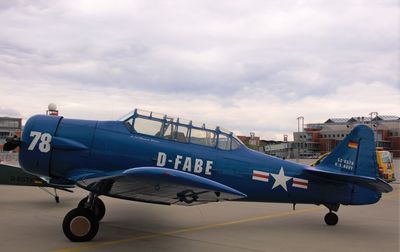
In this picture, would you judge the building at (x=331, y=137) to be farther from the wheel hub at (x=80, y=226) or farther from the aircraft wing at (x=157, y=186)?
the wheel hub at (x=80, y=226)

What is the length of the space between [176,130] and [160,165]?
794 millimetres

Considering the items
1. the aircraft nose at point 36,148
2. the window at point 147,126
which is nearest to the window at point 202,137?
the window at point 147,126

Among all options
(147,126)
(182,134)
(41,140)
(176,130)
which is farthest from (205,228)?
(41,140)

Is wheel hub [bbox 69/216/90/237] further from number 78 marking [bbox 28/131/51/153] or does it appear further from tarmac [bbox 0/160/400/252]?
number 78 marking [bbox 28/131/51/153]

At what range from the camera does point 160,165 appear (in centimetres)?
717

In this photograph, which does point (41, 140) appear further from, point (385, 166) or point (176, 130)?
point (385, 166)

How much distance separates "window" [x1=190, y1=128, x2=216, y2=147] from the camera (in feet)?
25.0

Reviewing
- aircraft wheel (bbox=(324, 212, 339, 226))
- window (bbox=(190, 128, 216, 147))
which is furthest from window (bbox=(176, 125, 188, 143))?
aircraft wheel (bbox=(324, 212, 339, 226))

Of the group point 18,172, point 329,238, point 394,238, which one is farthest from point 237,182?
point 18,172

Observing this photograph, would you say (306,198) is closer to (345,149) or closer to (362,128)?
(345,149)

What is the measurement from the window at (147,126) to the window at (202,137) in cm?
66

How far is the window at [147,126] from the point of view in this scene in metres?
7.39

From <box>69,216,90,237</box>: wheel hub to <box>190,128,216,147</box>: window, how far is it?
2.44m

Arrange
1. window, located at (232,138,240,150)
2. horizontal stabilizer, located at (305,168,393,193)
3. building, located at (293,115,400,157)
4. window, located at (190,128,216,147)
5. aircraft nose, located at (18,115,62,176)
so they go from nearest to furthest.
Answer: aircraft nose, located at (18,115,62,176), window, located at (190,128,216,147), horizontal stabilizer, located at (305,168,393,193), window, located at (232,138,240,150), building, located at (293,115,400,157)
